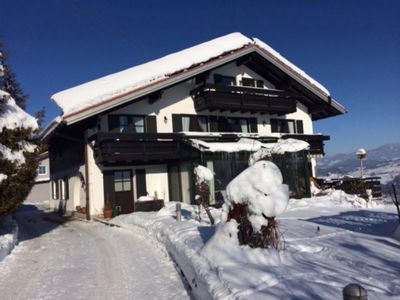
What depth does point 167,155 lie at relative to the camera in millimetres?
20062

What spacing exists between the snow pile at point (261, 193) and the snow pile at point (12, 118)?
7.37 m

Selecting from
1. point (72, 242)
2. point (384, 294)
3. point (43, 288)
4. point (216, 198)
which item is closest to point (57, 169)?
point (216, 198)

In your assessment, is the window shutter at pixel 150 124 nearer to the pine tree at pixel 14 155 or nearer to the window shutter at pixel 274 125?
the window shutter at pixel 274 125

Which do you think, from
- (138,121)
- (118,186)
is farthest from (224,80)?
(118,186)

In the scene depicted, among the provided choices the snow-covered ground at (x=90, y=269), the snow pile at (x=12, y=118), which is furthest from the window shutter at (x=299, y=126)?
the snow pile at (x=12, y=118)

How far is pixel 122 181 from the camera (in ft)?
66.6

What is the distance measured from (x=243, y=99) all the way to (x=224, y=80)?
2089mm

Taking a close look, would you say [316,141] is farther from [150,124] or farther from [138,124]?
[138,124]

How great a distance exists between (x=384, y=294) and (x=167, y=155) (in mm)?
15568

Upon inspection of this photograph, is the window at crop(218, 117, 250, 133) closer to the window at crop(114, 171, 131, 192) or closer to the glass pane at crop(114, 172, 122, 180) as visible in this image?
the window at crop(114, 171, 131, 192)

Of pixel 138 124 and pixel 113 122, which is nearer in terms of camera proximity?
pixel 113 122

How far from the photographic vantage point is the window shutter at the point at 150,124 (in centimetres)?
2083

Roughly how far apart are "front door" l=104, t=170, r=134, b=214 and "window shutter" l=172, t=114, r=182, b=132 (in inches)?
140

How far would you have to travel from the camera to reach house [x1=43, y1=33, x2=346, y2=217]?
19.2m
